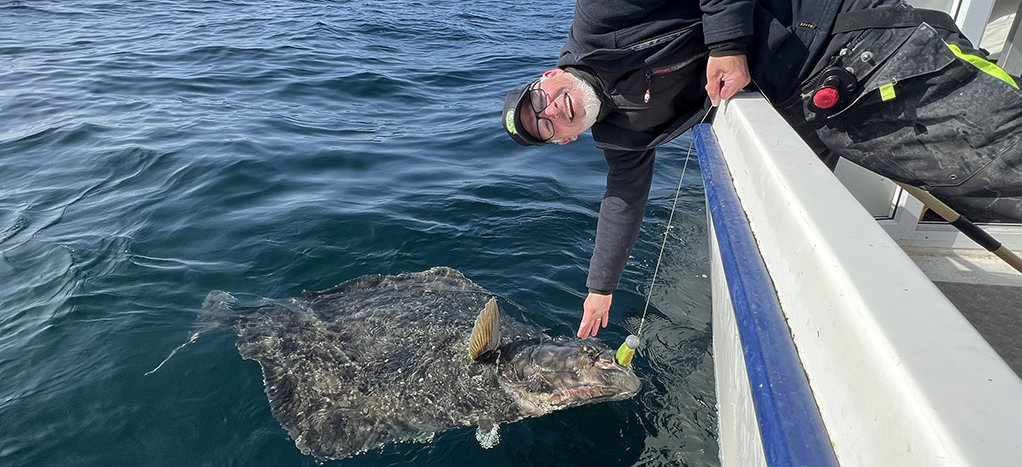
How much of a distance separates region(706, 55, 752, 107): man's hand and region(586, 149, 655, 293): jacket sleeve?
58 centimetres

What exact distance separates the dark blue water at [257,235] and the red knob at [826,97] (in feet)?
6.38

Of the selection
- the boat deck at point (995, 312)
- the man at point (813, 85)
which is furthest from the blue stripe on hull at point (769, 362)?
the boat deck at point (995, 312)

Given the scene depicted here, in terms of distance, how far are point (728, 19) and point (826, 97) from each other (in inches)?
21.0

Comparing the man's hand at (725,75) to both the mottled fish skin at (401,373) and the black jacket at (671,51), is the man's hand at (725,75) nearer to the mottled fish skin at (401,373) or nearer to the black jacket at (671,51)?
the black jacket at (671,51)

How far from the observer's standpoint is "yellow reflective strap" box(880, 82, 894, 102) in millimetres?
2199

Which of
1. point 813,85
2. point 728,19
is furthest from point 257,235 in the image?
point 813,85

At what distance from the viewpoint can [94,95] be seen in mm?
9539

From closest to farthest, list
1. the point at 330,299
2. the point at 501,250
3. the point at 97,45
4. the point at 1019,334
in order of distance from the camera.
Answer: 1. the point at 1019,334
2. the point at 330,299
3. the point at 501,250
4. the point at 97,45

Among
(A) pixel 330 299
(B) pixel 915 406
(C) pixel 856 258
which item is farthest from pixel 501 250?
(B) pixel 915 406

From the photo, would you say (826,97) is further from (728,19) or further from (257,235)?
(257,235)

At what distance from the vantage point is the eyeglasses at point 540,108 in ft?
8.50

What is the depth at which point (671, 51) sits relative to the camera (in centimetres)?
240

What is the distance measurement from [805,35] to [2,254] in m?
6.23

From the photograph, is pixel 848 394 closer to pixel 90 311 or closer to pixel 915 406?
pixel 915 406
